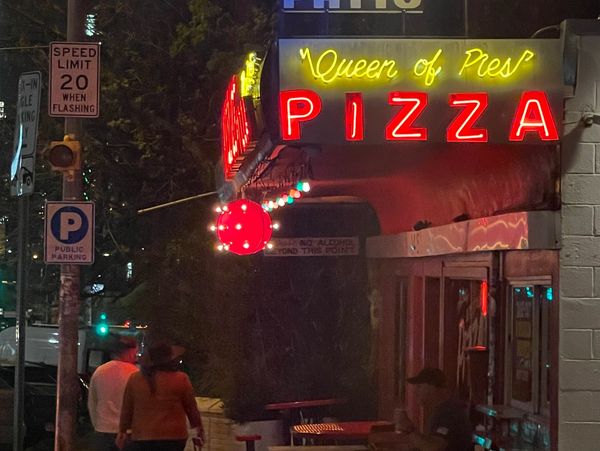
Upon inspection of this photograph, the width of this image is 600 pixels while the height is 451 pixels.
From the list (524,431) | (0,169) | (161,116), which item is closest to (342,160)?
(524,431)

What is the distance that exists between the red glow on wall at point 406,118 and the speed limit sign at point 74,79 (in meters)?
4.24

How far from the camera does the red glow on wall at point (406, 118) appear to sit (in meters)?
6.63

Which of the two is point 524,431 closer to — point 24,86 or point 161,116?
point 24,86

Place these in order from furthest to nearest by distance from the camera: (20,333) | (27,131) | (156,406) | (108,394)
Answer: (108,394), (27,131), (20,333), (156,406)

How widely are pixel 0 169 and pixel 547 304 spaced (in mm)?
22511

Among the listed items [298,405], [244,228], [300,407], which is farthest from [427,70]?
[300,407]

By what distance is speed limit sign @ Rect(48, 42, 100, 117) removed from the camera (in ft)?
32.5

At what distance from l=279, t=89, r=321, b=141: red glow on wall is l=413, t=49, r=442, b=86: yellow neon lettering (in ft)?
2.29

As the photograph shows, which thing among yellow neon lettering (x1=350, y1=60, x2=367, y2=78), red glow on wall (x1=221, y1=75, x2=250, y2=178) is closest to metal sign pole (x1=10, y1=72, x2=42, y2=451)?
red glow on wall (x1=221, y1=75, x2=250, y2=178)

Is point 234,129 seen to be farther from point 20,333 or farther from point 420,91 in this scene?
point 420,91

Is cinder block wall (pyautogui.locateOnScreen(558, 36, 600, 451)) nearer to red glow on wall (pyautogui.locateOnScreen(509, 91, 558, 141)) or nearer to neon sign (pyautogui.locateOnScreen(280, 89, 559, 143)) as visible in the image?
red glow on wall (pyautogui.locateOnScreen(509, 91, 558, 141))

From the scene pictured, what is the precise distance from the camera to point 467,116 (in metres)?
6.66

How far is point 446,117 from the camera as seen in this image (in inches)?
263

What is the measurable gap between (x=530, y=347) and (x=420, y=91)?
242 cm
